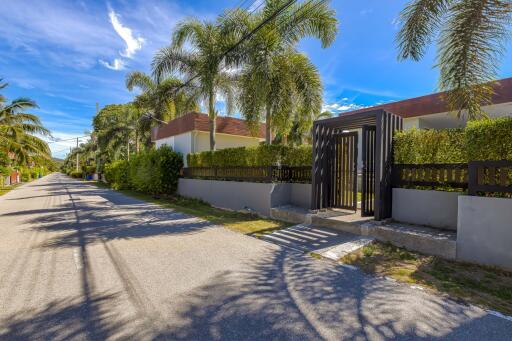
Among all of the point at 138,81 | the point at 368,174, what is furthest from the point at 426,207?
the point at 138,81

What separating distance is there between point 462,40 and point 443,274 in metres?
4.86

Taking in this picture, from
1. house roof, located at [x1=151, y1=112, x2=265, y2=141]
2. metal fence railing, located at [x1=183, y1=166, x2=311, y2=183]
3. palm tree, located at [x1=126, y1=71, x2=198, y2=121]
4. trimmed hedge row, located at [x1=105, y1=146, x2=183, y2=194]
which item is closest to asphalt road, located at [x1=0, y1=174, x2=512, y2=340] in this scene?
metal fence railing, located at [x1=183, y1=166, x2=311, y2=183]

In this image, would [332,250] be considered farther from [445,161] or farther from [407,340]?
[445,161]

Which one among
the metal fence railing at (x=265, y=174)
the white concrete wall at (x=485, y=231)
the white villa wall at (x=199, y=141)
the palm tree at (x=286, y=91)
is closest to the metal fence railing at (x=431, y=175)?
the white concrete wall at (x=485, y=231)

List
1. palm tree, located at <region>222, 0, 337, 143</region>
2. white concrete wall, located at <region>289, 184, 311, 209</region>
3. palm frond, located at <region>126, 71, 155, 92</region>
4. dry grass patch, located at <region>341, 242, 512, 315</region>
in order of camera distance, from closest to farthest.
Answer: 1. dry grass patch, located at <region>341, 242, 512, 315</region>
2. white concrete wall, located at <region>289, 184, 311, 209</region>
3. palm tree, located at <region>222, 0, 337, 143</region>
4. palm frond, located at <region>126, 71, 155, 92</region>

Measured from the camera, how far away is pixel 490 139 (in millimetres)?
4707

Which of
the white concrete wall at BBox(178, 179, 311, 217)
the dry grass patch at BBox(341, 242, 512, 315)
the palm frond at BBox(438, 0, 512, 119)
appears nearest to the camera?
the dry grass patch at BBox(341, 242, 512, 315)

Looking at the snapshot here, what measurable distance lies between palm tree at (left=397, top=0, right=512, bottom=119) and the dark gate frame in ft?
4.79

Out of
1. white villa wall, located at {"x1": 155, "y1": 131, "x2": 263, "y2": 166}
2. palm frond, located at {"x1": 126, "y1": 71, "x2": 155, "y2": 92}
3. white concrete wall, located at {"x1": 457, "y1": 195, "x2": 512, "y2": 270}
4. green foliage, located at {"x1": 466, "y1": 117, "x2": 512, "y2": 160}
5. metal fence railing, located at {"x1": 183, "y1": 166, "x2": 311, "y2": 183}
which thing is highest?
palm frond, located at {"x1": 126, "y1": 71, "x2": 155, "y2": 92}

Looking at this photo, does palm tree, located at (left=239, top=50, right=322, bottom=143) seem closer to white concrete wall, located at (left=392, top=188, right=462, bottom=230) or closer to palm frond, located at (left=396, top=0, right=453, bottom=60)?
palm frond, located at (left=396, top=0, right=453, bottom=60)

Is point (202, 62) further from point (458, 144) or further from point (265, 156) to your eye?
point (458, 144)

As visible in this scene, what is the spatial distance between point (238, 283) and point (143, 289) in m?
1.26

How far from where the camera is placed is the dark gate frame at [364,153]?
21.0ft

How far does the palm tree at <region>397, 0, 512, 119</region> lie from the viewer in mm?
5561
